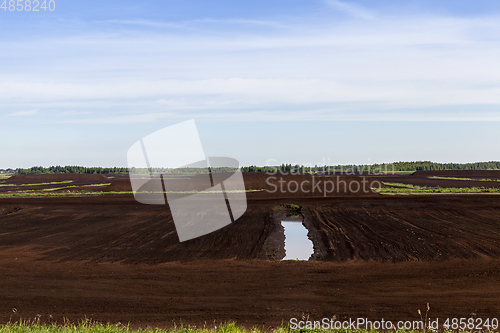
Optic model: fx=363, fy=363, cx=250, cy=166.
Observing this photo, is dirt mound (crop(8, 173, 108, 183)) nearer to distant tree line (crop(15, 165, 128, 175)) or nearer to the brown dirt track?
distant tree line (crop(15, 165, 128, 175))

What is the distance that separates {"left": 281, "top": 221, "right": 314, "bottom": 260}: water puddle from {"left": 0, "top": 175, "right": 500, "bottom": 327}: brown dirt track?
60 cm

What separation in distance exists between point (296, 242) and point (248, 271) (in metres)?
6.76

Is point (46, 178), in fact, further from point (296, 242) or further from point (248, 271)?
point (248, 271)

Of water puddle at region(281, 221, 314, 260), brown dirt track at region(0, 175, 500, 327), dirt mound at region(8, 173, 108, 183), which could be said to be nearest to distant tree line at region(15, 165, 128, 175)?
dirt mound at region(8, 173, 108, 183)

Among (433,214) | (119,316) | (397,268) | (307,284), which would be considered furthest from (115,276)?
(433,214)

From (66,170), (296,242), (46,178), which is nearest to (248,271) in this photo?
(296,242)

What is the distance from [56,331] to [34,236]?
1803cm

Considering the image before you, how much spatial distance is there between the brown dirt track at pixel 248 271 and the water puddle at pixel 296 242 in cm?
60

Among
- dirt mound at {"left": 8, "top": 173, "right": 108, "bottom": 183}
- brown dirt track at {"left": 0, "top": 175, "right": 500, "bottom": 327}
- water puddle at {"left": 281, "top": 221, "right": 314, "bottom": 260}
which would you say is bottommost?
water puddle at {"left": 281, "top": 221, "right": 314, "bottom": 260}

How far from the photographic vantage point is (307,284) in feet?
42.5

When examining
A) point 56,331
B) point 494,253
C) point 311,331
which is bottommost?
point 494,253

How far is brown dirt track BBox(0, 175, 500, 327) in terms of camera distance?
10.7 metres

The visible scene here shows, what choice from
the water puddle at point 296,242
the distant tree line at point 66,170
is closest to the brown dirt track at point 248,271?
the water puddle at point 296,242

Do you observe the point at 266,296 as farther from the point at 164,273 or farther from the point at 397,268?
the point at 397,268
